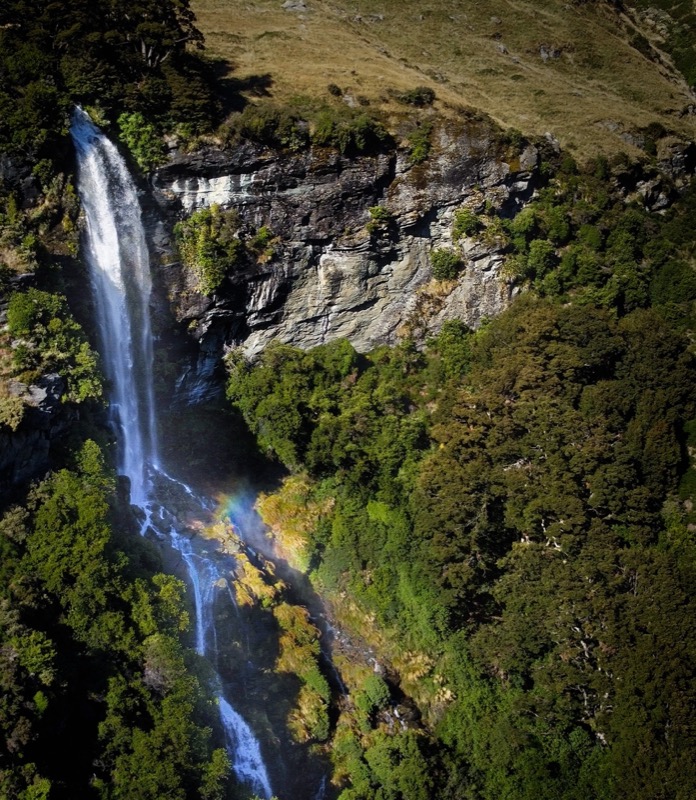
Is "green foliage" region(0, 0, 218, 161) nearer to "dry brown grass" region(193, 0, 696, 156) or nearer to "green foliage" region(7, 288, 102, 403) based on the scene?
"green foliage" region(7, 288, 102, 403)

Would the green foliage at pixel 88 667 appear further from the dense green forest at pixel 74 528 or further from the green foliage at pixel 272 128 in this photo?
the green foliage at pixel 272 128

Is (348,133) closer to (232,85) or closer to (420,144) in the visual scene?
(420,144)

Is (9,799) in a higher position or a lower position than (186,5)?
lower

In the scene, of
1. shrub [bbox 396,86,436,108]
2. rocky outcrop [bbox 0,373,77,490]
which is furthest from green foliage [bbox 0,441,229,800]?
shrub [bbox 396,86,436,108]

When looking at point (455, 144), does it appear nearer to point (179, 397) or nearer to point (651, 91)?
point (179, 397)

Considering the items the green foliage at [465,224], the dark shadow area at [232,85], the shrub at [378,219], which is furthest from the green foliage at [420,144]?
the dark shadow area at [232,85]

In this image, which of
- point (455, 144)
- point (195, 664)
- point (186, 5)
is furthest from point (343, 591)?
point (186, 5)
